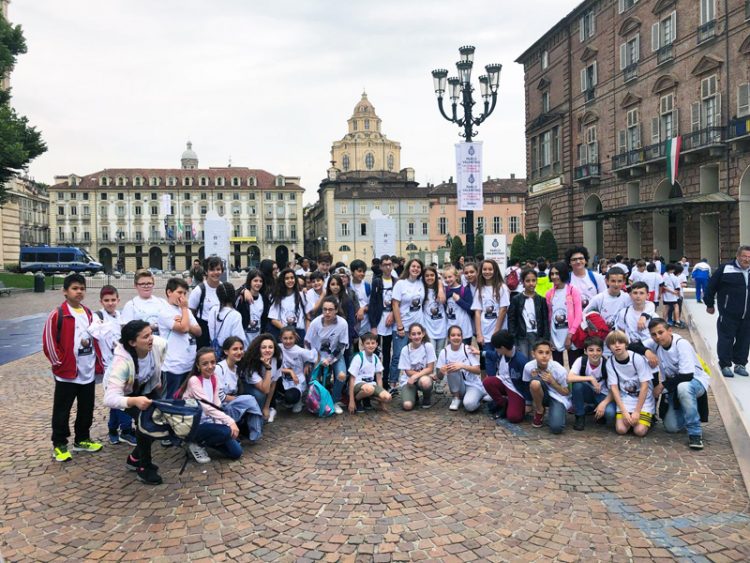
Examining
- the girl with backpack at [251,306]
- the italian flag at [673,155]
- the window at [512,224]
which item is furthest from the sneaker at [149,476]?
the window at [512,224]

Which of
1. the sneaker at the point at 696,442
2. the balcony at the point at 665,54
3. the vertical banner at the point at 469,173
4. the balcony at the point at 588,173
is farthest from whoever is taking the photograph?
the balcony at the point at 588,173

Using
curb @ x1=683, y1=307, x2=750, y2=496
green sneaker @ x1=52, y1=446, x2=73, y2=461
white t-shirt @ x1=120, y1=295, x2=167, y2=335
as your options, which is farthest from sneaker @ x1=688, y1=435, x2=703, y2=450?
green sneaker @ x1=52, y1=446, x2=73, y2=461

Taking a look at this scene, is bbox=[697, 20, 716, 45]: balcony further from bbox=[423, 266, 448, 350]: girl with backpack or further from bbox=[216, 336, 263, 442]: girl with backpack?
bbox=[216, 336, 263, 442]: girl with backpack

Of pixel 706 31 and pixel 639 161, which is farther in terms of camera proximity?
pixel 639 161

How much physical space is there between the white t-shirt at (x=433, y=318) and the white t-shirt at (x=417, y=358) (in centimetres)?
60

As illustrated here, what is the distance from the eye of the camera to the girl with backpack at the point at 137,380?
15.3 feet

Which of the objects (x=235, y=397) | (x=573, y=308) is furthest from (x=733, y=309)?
(x=235, y=397)

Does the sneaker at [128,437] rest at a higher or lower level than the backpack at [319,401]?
lower

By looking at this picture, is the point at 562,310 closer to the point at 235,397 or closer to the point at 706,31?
the point at 235,397

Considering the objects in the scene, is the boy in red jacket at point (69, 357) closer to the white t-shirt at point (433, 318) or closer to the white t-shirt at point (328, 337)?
the white t-shirt at point (328, 337)

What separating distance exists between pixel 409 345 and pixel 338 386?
1072 millimetres

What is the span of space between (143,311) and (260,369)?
143cm

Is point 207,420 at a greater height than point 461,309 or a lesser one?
lesser

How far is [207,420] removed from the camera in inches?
202
